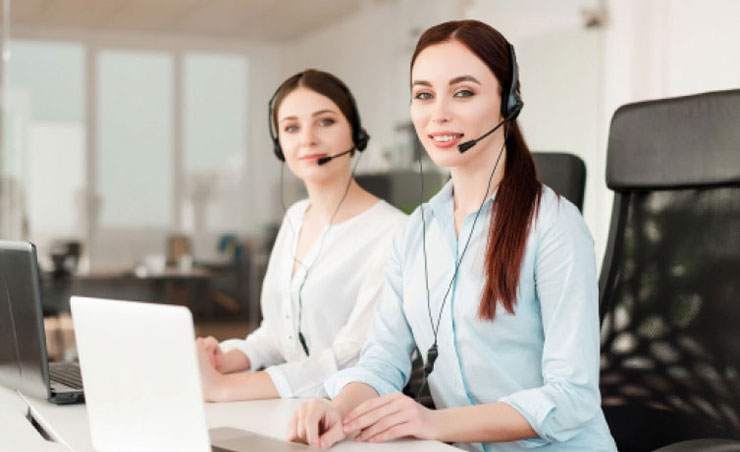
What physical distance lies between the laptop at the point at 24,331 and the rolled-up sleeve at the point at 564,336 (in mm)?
727

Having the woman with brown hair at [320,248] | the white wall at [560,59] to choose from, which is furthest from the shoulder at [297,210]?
the white wall at [560,59]

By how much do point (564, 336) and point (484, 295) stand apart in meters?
0.14

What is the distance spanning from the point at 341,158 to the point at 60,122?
2416 millimetres

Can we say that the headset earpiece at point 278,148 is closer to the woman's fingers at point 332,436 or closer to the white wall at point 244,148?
the woman's fingers at point 332,436

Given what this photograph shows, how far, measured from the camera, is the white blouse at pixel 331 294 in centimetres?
165

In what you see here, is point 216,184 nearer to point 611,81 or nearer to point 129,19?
→ point 129,19

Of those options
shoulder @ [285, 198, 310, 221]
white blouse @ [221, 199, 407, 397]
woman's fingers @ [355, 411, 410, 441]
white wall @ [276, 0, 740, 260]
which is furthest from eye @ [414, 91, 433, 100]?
white wall @ [276, 0, 740, 260]

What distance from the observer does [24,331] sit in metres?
1.35

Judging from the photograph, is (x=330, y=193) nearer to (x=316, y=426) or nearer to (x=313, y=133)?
(x=313, y=133)

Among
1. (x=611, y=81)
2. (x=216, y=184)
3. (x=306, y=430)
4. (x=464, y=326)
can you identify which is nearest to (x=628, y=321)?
(x=464, y=326)

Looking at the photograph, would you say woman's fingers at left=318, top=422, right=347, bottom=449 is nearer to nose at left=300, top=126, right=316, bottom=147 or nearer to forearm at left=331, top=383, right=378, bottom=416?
forearm at left=331, top=383, right=378, bottom=416

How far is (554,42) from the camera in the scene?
406cm

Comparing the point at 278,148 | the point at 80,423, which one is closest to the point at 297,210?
the point at 278,148

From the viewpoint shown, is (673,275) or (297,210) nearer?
(673,275)
